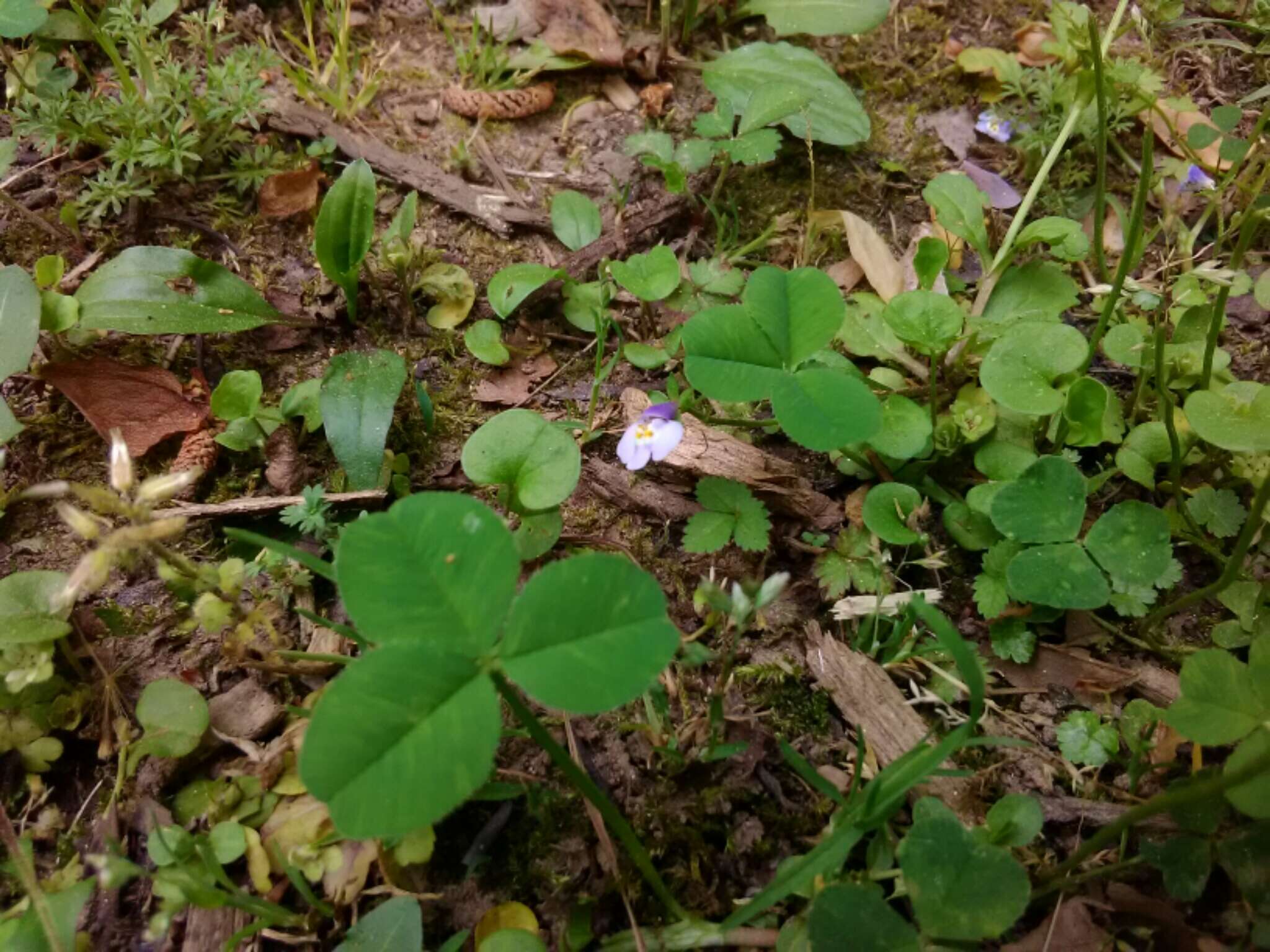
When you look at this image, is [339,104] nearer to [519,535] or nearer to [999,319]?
[519,535]

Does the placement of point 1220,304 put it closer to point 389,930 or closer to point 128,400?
point 389,930

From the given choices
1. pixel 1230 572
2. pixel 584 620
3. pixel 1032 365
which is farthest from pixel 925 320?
pixel 584 620

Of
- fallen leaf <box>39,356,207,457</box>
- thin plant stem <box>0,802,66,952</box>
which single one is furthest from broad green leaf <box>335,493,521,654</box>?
fallen leaf <box>39,356,207,457</box>

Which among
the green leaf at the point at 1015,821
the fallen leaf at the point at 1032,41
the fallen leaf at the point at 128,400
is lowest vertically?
the green leaf at the point at 1015,821

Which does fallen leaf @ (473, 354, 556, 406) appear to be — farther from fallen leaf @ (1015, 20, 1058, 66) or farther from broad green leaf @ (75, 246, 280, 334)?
fallen leaf @ (1015, 20, 1058, 66)

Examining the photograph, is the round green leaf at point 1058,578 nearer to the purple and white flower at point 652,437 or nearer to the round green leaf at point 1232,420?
the round green leaf at point 1232,420

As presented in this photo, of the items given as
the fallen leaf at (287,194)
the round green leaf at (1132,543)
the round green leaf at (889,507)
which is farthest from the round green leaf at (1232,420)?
the fallen leaf at (287,194)
